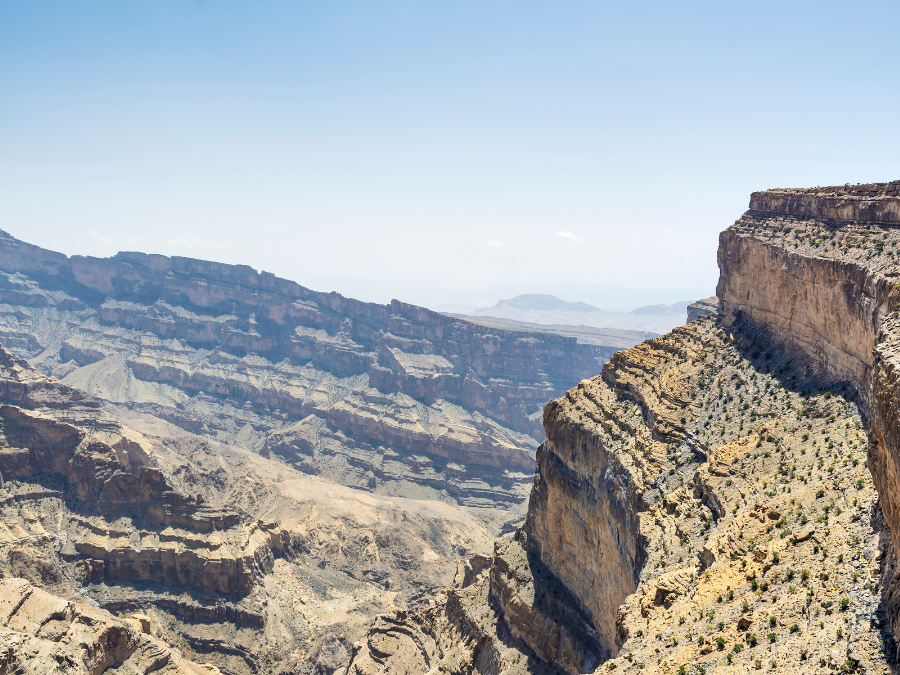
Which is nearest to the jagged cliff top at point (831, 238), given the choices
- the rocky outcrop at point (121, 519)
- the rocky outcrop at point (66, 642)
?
the rocky outcrop at point (66, 642)

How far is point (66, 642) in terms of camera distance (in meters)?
73.4

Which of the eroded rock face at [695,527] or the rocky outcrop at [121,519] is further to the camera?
the rocky outcrop at [121,519]

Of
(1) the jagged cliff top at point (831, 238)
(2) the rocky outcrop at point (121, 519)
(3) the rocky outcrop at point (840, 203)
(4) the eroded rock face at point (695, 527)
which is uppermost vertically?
(3) the rocky outcrop at point (840, 203)

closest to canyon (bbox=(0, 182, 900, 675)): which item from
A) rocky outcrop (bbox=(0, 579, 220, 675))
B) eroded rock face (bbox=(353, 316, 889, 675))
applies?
eroded rock face (bbox=(353, 316, 889, 675))

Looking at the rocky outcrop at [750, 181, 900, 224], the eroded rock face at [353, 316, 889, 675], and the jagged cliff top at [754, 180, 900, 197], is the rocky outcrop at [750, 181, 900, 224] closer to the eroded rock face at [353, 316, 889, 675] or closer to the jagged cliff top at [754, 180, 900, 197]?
the jagged cliff top at [754, 180, 900, 197]

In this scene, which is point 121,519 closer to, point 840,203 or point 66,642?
point 66,642

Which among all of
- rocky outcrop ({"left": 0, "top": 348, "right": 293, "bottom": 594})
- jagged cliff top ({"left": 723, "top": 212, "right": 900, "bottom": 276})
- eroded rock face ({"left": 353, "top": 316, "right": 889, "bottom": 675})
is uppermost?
jagged cliff top ({"left": 723, "top": 212, "right": 900, "bottom": 276})

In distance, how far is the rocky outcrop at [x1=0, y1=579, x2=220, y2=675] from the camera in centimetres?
6775

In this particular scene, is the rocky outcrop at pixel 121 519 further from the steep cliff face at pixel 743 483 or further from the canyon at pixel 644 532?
the steep cliff face at pixel 743 483

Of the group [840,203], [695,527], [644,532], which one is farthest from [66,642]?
[840,203]

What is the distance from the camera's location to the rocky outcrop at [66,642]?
67750mm

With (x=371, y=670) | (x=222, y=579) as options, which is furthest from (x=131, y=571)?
(x=371, y=670)

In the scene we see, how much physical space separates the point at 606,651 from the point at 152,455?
155m

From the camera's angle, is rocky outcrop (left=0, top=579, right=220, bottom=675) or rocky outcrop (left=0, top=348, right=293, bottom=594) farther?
rocky outcrop (left=0, top=348, right=293, bottom=594)
